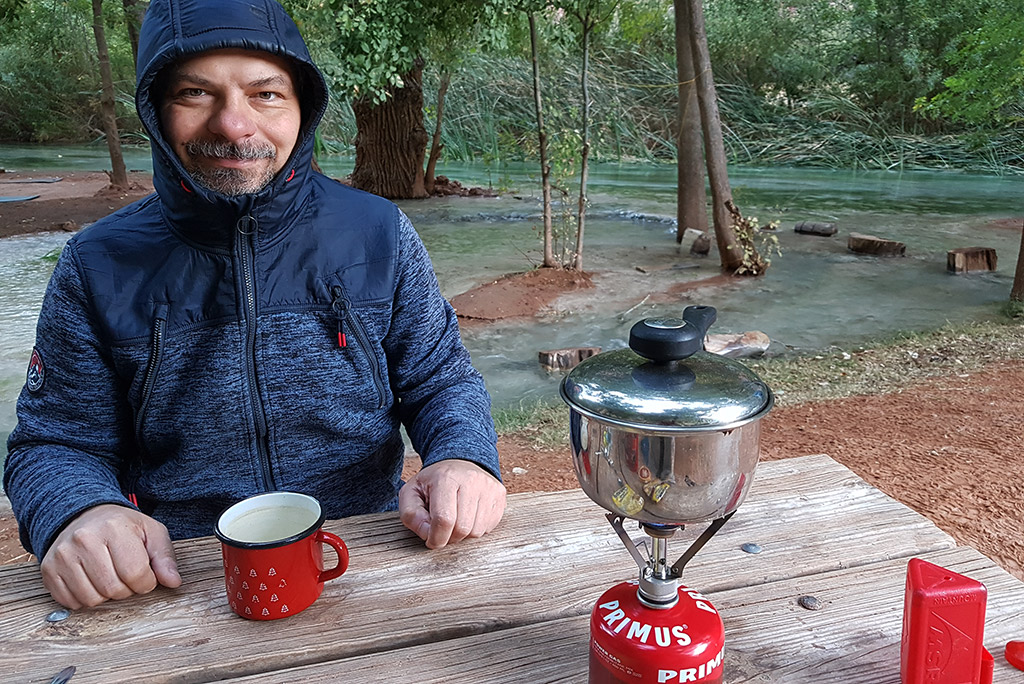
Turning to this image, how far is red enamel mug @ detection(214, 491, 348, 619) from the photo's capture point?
3.24 feet

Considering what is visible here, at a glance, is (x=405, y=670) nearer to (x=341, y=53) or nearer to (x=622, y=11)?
(x=341, y=53)

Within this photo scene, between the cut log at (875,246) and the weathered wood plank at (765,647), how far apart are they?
6857 millimetres

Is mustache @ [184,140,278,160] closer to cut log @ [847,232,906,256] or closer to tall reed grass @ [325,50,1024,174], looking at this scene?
cut log @ [847,232,906,256]

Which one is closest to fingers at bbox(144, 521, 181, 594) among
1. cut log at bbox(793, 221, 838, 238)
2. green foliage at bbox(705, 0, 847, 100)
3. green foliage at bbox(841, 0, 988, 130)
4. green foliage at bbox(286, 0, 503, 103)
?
green foliage at bbox(286, 0, 503, 103)

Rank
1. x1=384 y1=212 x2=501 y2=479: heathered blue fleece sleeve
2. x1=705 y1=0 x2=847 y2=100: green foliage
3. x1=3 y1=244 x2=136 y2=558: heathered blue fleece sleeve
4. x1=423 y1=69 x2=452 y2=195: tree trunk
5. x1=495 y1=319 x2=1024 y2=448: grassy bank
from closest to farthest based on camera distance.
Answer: x1=3 y1=244 x2=136 y2=558: heathered blue fleece sleeve, x1=384 y1=212 x2=501 y2=479: heathered blue fleece sleeve, x1=495 y1=319 x2=1024 y2=448: grassy bank, x1=423 y1=69 x2=452 y2=195: tree trunk, x1=705 y1=0 x2=847 y2=100: green foliage

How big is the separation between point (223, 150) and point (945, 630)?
1.24m

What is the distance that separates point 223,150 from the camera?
54.9 inches

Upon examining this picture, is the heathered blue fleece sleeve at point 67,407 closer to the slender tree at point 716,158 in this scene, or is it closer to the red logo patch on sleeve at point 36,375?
the red logo patch on sleeve at point 36,375

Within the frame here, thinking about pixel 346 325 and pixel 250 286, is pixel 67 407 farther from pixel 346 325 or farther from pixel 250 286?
pixel 346 325

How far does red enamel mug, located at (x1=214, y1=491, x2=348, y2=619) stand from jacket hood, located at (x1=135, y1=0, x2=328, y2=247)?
0.54 m

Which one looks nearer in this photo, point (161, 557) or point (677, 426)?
point (677, 426)

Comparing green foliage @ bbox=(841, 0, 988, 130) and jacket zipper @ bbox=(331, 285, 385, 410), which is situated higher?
green foliage @ bbox=(841, 0, 988, 130)

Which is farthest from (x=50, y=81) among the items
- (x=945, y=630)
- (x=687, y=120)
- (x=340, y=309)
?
(x=945, y=630)

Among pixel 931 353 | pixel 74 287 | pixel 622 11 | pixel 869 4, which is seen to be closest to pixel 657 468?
pixel 74 287
